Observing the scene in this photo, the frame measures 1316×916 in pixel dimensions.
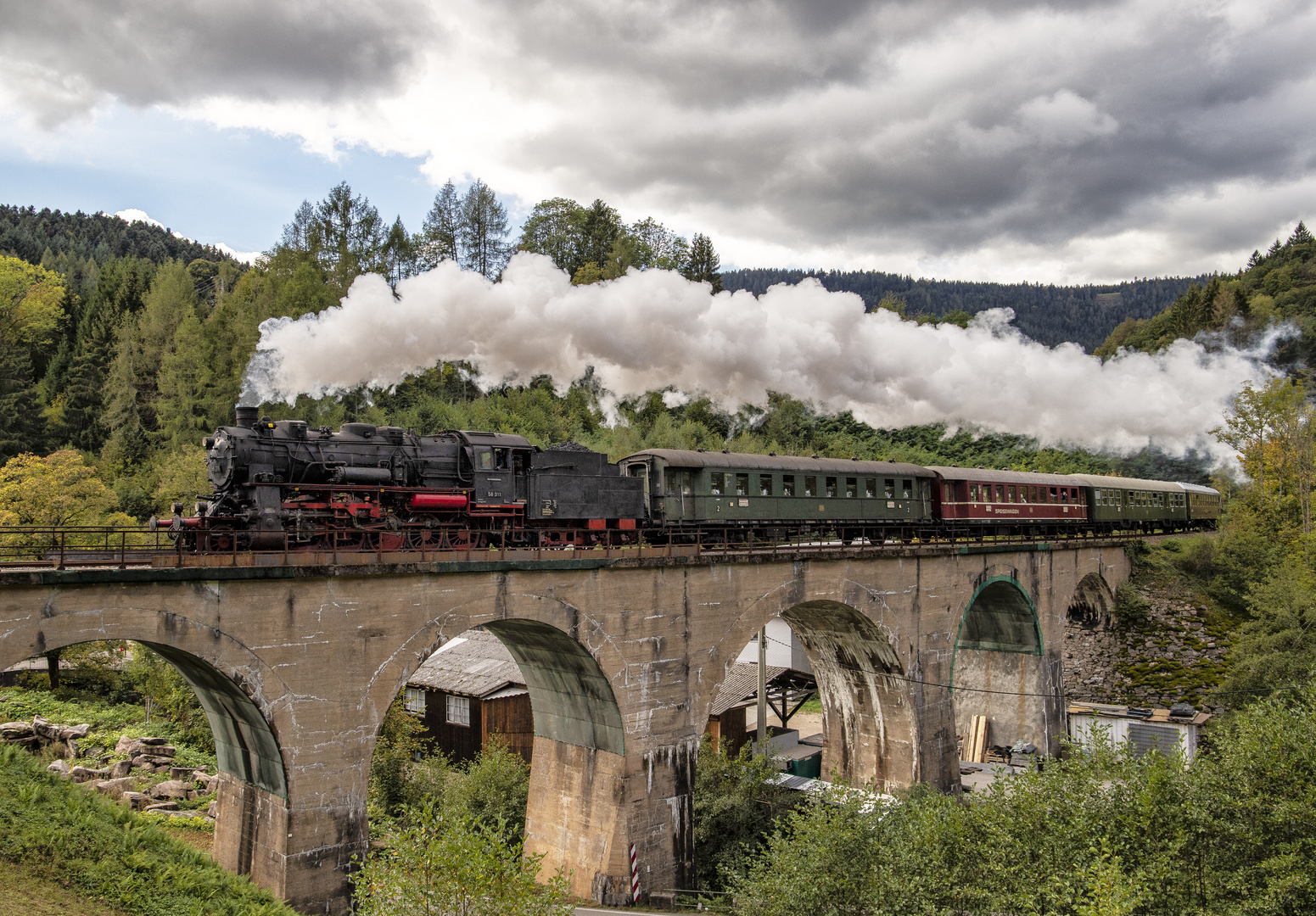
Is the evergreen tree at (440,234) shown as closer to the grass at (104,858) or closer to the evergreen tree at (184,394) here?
the evergreen tree at (184,394)

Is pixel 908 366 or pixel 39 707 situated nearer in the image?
pixel 39 707

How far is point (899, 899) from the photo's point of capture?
16031mm

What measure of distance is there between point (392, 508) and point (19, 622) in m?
7.58

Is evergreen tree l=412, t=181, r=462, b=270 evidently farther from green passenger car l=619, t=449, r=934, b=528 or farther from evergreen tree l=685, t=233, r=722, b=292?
green passenger car l=619, t=449, r=934, b=528

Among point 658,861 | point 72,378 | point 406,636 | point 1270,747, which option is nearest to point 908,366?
point 1270,747

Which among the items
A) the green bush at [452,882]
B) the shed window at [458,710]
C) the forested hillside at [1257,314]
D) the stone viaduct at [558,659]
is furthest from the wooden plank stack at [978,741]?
the forested hillside at [1257,314]

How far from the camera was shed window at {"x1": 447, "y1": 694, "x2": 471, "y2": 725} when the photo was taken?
31422mm

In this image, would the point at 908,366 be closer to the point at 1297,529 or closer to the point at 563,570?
the point at 563,570

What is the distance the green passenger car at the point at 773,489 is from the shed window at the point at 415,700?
15078 mm

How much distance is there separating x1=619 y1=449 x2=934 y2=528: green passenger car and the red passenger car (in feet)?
2.98

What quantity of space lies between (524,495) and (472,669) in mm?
14509

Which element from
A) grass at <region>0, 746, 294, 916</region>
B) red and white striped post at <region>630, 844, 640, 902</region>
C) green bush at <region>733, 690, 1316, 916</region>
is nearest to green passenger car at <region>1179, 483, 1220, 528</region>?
green bush at <region>733, 690, 1316, 916</region>

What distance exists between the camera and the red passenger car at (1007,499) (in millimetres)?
34344

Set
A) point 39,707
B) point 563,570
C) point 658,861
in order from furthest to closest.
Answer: point 39,707
point 658,861
point 563,570
